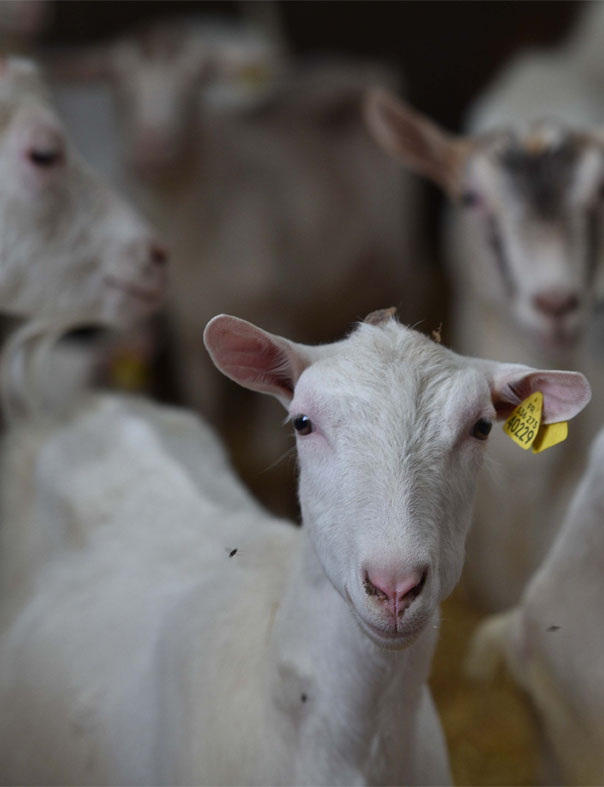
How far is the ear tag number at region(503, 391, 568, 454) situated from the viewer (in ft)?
5.82

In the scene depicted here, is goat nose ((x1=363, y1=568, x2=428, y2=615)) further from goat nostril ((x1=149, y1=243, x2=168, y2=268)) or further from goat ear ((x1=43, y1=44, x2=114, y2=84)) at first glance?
goat ear ((x1=43, y1=44, x2=114, y2=84))

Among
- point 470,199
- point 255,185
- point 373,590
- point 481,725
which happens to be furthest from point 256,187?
point 373,590

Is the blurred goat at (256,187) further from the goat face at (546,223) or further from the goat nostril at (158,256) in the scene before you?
the goat nostril at (158,256)

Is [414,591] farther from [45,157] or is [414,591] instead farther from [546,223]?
[546,223]

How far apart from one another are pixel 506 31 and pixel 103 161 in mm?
2505

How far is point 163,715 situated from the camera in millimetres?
2096

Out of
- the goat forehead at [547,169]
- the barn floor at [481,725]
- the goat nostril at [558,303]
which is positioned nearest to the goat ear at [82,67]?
the goat forehead at [547,169]

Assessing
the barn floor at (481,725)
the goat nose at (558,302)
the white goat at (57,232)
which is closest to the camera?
the white goat at (57,232)

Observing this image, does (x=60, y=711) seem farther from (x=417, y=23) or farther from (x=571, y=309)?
(x=417, y=23)

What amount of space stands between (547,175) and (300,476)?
182 cm

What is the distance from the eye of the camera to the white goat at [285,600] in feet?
5.45

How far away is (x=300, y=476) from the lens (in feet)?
5.98

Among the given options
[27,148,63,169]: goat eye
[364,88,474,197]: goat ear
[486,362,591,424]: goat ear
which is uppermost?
[486,362,591,424]: goat ear

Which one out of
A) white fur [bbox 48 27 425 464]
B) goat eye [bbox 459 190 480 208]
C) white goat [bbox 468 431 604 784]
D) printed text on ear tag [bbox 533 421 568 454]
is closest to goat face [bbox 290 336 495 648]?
printed text on ear tag [bbox 533 421 568 454]
